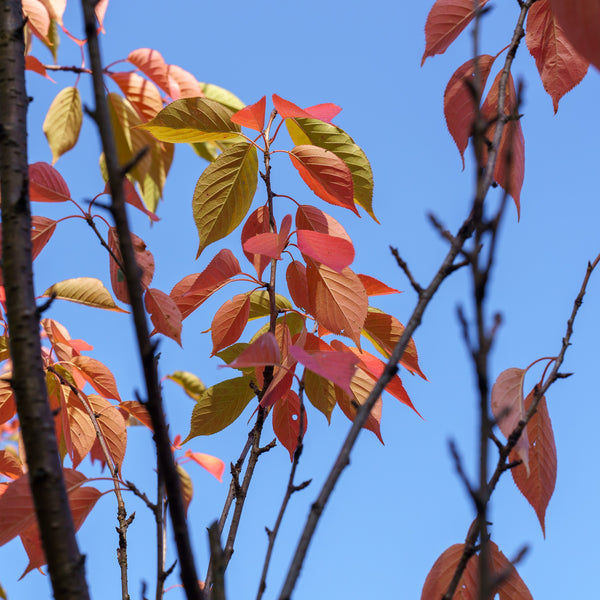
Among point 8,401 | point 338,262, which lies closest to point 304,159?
point 338,262

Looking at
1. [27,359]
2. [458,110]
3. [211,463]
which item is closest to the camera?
[27,359]

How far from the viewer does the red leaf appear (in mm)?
748

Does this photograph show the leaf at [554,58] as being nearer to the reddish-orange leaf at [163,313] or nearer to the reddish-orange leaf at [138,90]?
the reddish-orange leaf at [163,313]

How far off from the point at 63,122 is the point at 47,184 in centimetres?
81

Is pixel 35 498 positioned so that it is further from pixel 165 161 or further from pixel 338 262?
pixel 165 161

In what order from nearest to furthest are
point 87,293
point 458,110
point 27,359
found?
point 27,359
point 458,110
point 87,293

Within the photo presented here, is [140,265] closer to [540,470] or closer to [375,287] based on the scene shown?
[375,287]

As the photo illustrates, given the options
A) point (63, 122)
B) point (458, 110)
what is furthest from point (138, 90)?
point (458, 110)

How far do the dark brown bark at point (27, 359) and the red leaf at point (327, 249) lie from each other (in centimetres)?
34

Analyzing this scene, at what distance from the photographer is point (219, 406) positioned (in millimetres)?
965

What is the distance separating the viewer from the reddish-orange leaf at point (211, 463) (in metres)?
1.62

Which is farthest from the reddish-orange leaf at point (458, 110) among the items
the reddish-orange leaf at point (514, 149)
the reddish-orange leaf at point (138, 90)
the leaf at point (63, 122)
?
the leaf at point (63, 122)

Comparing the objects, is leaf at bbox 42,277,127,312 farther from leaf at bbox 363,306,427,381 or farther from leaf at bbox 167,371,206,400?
leaf at bbox 167,371,206,400

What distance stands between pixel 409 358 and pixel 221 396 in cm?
31
